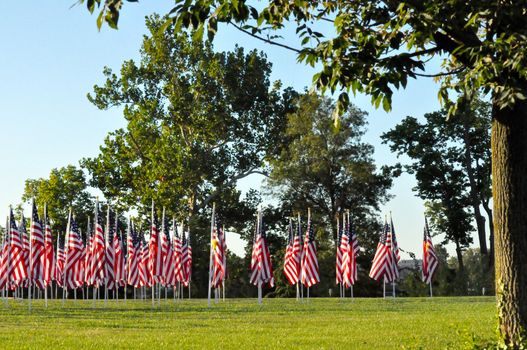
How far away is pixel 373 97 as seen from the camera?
10195 millimetres

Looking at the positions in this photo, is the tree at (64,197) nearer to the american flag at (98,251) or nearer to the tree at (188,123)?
the tree at (188,123)

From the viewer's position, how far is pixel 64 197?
7144cm

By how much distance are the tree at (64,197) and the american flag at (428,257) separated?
3192 cm

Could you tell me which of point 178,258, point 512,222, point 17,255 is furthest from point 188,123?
point 512,222

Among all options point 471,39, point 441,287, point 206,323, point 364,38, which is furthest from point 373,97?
point 441,287

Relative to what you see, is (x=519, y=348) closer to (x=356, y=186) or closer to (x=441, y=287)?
(x=441, y=287)

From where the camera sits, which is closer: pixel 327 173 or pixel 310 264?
pixel 310 264

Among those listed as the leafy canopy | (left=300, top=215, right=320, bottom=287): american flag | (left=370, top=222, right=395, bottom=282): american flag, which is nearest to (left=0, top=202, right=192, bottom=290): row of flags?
(left=300, top=215, right=320, bottom=287): american flag

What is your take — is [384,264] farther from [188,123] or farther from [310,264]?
[188,123]

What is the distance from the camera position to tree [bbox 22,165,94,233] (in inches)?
2778

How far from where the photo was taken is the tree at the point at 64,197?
232 feet

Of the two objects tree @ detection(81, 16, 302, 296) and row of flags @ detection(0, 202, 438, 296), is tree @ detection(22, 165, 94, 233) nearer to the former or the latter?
tree @ detection(81, 16, 302, 296)

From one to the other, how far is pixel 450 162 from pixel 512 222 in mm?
55721

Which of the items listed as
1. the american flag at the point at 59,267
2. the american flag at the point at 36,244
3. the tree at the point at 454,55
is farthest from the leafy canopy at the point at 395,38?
the american flag at the point at 59,267
